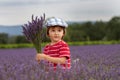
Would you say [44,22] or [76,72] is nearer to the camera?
[76,72]

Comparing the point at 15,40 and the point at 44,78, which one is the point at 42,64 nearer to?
the point at 44,78

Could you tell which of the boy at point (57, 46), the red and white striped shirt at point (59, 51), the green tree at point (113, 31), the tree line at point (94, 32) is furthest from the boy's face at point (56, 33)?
the green tree at point (113, 31)

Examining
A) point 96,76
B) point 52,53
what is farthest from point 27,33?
point 96,76

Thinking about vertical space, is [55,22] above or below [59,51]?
above

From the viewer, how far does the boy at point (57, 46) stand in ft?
17.1

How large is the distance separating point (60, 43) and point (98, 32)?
66.2 metres

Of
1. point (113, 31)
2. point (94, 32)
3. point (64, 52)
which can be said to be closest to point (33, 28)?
point (64, 52)

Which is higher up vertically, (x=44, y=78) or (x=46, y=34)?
(x=46, y=34)

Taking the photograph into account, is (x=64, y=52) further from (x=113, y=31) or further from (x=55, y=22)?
(x=113, y=31)

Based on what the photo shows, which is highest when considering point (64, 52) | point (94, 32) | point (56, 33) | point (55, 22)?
point (55, 22)

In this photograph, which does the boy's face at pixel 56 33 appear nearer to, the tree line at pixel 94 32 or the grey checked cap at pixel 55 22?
the grey checked cap at pixel 55 22

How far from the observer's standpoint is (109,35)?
58969mm

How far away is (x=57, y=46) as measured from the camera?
5461mm

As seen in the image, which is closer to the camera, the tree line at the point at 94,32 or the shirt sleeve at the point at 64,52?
the shirt sleeve at the point at 64,52
